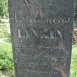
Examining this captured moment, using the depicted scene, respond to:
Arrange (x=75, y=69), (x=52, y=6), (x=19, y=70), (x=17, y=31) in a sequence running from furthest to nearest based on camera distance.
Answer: (x=75, y=69) < (x=19, y=70) < (x=17, y=31) < (x=52, y=6)

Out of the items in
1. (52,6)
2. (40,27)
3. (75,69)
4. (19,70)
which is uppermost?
(52,6)

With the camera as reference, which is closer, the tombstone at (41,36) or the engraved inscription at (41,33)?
the tombstone at (41,36)

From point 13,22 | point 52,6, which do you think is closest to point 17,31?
point 13,22

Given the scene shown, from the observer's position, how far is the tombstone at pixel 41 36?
351 centimetres

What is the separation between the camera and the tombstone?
3.51m

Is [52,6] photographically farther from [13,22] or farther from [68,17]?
[13,22]

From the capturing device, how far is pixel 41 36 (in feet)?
12.2

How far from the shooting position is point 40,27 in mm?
3646

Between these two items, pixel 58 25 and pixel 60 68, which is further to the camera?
pixel 60 68

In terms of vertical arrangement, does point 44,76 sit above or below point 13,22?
below

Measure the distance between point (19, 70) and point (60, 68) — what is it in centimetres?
68

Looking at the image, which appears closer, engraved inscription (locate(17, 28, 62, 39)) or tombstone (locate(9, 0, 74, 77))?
tombstone (locate(9, 0, 74, 77))

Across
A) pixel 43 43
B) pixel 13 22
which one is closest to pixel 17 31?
pixel 13 22

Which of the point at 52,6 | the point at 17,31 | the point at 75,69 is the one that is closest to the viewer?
the point at 52,6
